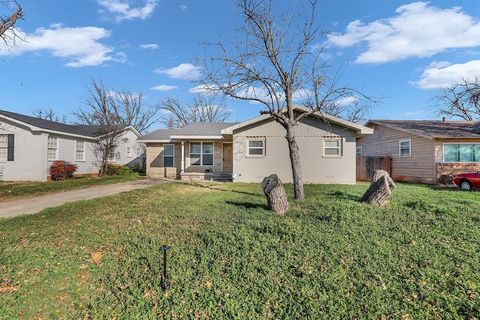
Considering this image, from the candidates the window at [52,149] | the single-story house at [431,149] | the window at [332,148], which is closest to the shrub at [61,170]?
the window at [52,149]

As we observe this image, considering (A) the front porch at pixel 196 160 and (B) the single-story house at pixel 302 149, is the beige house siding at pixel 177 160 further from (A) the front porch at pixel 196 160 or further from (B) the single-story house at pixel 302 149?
(B) the single-story house at pixel 302 149

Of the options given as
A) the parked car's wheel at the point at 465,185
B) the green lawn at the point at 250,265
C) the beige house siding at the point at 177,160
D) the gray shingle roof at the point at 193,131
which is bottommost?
the green lawn at the point at 250,265

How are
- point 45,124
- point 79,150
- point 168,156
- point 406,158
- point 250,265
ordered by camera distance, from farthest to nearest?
point 168,156 < point 79,150 < point 406,158 < point 45,124 < point 250,265

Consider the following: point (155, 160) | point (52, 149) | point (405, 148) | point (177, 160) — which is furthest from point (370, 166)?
point (52, 149)

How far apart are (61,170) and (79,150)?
290 centimetres

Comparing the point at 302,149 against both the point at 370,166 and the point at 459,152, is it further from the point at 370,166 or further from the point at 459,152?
the point at 459,152

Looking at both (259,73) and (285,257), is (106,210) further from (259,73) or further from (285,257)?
(259,73)

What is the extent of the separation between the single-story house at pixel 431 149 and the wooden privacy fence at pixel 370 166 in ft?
1.19

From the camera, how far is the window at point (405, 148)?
1758 cm

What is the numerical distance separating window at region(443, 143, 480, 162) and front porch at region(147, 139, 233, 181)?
39.7ft

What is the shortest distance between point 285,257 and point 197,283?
1404mm

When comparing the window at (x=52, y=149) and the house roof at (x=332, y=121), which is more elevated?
the house roof at (x=332, y=121)

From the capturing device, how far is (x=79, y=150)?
19141mm

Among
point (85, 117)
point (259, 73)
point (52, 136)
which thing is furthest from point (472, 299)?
point (85, 117)
